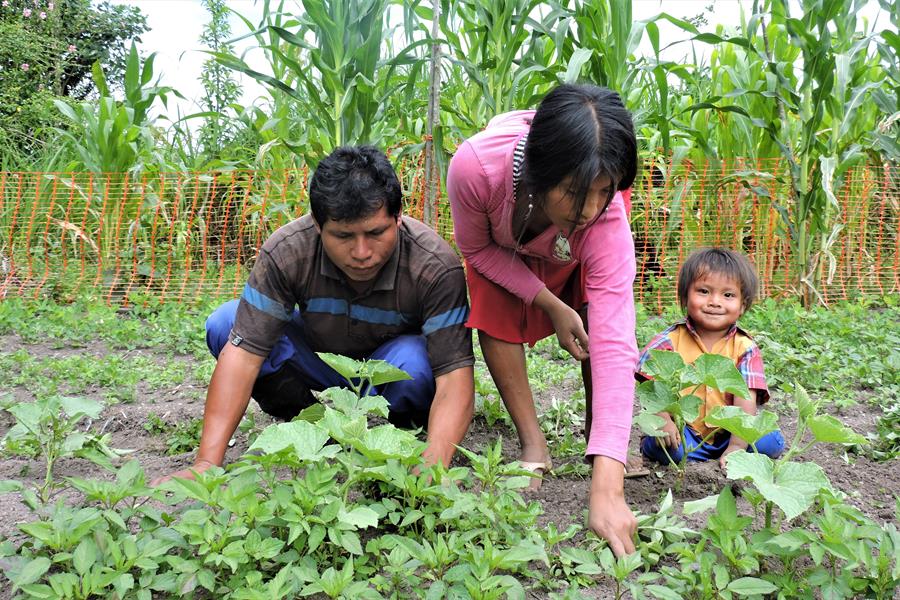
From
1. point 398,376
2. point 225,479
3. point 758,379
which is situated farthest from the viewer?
point 758,379

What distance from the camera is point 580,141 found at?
70.0 inches

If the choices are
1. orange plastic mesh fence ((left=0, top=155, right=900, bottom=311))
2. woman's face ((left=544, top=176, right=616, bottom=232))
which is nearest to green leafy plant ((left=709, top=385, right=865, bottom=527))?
woman's face ((left=544, top=176, right=616, bottom=232))

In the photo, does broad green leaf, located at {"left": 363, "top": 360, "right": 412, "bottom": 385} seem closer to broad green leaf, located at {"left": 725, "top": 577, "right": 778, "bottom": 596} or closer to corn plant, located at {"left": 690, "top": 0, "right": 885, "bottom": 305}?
broad green leaf, located at {"left": 725, "top": 577, "right": 778, "bottom": 596}

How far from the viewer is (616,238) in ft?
7.25

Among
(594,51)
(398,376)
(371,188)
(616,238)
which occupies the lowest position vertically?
(398,376)

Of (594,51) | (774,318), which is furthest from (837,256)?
(594,51)

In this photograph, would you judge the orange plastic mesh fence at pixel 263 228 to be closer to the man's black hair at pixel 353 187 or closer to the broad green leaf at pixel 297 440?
the man's black hair at pixel 353 187

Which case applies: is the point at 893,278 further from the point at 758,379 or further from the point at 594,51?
the point at 758,379

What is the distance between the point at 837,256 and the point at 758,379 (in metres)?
4.05

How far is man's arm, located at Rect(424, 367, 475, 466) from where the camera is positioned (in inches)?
86.8

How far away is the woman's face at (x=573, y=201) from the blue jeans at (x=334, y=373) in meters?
0.79

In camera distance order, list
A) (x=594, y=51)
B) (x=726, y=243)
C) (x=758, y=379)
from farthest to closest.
A: (x=726, y=243) < (x=594, y=51) < (x=758, y=379)

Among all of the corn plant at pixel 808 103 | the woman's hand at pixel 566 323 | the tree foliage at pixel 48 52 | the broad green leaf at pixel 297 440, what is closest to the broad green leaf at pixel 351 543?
the broad green leaf at pixel 297 440

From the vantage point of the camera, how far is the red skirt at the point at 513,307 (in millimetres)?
2568
